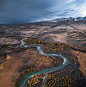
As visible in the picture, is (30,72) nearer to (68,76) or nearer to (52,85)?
(52,85)

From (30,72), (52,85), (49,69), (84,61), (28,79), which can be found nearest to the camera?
(52,85)

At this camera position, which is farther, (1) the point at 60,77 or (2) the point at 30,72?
(2) the point at 30,72

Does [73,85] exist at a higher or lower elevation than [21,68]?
lower

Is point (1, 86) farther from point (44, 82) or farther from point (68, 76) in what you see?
point (68, 76)

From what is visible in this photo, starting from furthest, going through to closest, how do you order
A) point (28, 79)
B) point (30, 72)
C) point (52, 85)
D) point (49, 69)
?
point (49, 69) < point (30, 72) < point (28, 79) < point (52, 85)

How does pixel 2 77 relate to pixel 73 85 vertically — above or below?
above

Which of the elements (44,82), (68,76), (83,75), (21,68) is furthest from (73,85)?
(21,68)

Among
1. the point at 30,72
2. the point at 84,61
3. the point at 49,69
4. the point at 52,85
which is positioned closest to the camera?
the point at 52,85

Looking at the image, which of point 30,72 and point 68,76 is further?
point 30,72

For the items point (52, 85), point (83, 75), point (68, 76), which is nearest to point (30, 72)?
point (52, 85)
